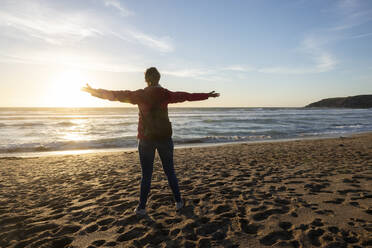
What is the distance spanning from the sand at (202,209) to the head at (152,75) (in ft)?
7.46

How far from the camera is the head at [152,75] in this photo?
3711 mm

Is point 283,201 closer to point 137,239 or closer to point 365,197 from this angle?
point 365,197

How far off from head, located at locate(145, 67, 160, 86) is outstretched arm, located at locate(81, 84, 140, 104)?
0.97ft

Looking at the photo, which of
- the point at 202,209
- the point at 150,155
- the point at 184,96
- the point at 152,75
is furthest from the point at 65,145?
the point at 184,96

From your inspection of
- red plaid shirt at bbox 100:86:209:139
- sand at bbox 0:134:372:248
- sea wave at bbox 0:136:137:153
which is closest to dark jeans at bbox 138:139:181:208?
red plaid shirt at bbox 100:86:209:139

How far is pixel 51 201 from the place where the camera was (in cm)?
498

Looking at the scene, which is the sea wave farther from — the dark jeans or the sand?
the dark jeans

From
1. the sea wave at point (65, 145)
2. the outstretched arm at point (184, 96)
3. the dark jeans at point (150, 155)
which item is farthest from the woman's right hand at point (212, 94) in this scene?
the sea wave at point (65, 145)

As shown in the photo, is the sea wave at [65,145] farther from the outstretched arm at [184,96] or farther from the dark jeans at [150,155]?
the outstretched arm at [184,96]

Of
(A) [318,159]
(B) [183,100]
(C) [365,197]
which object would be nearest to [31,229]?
(B) [183,100]

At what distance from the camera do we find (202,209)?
4.20 metres

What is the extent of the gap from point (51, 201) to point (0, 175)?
3846 mm

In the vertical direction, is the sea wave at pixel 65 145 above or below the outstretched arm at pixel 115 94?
below

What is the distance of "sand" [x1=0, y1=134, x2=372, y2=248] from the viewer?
3262 mm
